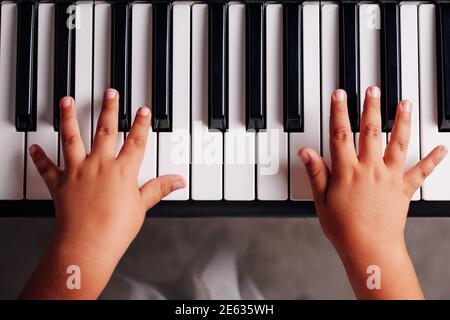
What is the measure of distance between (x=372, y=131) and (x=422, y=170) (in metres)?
0.10

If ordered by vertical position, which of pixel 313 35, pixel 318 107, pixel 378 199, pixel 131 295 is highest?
pixel 313 35

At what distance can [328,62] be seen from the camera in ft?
2.63

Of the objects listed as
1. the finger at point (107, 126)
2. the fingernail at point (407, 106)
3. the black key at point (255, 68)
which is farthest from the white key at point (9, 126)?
the fingernail at point (407, 106)

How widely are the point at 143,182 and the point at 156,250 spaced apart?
12.5 inches

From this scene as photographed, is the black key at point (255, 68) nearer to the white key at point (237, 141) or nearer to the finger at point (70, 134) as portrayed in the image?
the white key at point (237, 141)

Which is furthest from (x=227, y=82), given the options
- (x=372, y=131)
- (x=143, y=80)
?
→ (x=372, y=131)

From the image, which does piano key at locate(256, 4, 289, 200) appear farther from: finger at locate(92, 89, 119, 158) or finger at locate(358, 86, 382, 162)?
finger at locate(92, 89, 119, 158)

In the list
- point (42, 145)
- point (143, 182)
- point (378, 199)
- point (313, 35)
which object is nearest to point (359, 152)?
point (378, 199)

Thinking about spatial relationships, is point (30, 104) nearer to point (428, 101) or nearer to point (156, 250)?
point (156, 250)

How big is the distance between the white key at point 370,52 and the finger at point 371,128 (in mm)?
26

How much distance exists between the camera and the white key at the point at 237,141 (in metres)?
0.79

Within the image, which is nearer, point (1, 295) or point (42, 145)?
point (42, 145)

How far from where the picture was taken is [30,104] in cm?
80

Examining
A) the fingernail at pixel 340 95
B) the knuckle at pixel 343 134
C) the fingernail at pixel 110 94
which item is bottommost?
the knuckle at pixel 343 134
